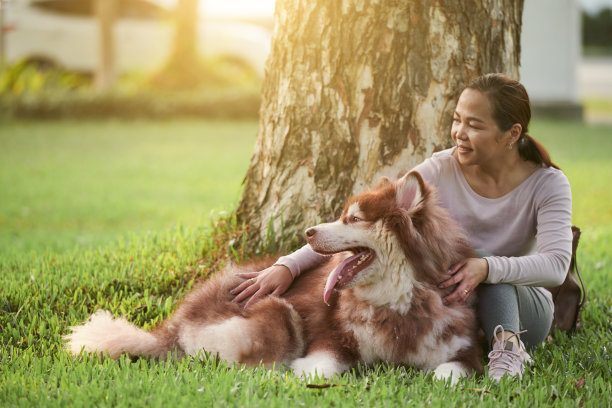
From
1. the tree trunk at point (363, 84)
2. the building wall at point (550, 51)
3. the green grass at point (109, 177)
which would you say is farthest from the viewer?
the building wall at point (550, 51)

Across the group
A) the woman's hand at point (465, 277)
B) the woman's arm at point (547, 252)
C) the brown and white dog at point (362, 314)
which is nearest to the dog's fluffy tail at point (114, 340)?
the brown and white dog at point (362, 314)

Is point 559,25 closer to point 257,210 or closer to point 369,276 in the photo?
point 257,210

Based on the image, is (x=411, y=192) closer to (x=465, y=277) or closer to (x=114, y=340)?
(x=465, y=277)

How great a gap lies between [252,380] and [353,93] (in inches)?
87.6

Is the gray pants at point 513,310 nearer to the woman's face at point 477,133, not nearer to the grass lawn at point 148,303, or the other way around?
the grass lawn at point 148,303

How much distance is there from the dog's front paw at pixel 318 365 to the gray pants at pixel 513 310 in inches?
33.0

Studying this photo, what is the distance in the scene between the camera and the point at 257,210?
5137mm

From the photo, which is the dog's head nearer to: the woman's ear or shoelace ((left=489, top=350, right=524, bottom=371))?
shoelace ((left=489, top=350, right=524, bottom=371))

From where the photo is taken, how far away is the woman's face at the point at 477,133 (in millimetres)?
3811

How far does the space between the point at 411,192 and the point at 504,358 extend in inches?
41.1

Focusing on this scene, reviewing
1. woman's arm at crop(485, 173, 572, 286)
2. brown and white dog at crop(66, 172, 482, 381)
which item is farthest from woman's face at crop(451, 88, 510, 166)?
brown and white dog at crop(66, 172, 482, 381)

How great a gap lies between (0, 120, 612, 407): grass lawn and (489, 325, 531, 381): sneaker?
10 centimetres

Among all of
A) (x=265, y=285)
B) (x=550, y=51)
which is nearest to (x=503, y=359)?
(x=265, y=285)

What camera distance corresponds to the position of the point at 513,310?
3.75 metres
